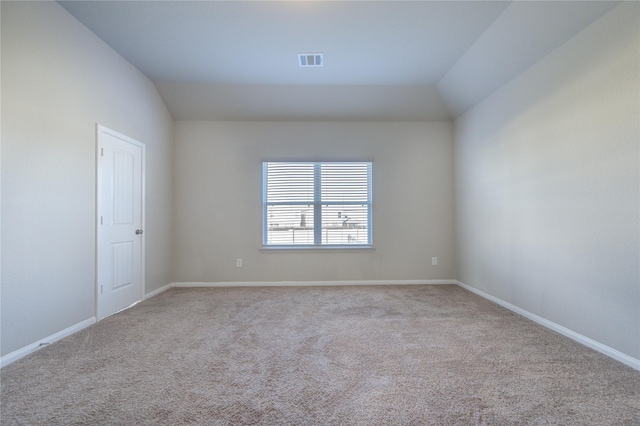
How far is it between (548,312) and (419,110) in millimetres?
3186

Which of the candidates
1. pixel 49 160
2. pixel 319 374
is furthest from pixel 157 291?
pixel 319 374

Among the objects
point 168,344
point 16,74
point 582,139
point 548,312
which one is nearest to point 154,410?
point 168,344

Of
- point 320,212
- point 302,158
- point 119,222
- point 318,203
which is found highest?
point 302,158

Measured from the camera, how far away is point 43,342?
2.43 meters

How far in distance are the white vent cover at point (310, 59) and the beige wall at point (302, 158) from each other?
1.21 metres

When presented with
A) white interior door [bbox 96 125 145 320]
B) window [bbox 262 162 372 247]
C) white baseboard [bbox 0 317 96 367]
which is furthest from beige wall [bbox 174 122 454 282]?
white baseboard [bbox 0 317 96 367]

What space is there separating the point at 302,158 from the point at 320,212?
925 mm

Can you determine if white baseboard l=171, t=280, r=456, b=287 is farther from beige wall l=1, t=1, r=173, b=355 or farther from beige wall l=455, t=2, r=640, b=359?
beige wall l=1, t=1, r=173, b=355

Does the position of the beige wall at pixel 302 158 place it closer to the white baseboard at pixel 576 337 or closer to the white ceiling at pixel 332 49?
the white ceiling at pixel 332 49

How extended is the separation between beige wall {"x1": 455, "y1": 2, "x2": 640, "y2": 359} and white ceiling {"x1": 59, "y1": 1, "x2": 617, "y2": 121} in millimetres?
280

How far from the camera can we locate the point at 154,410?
1.63m

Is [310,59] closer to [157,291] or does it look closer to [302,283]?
[302,283]

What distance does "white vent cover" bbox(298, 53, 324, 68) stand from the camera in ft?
11.2

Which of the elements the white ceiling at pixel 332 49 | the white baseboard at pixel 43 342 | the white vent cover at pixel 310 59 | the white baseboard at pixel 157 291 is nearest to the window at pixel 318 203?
the white ceiling at pixel 332 49
